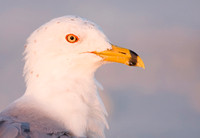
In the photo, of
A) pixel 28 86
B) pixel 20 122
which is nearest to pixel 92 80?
pixel 28 86

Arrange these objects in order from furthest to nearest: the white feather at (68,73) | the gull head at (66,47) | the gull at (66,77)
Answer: the gull head at (66,47) → the white feather at (68,73) → the gull at (66,77)

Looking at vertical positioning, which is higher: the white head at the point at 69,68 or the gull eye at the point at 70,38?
the gull eye at the point at 70,38

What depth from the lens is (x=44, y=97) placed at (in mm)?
8398

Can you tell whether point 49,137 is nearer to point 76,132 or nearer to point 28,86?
point 76,132

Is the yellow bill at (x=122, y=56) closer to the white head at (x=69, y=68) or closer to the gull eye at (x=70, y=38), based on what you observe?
the white head at (x=69, y=68)

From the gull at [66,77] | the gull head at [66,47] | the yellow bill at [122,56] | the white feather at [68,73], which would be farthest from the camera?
the yellow bill at [122,56]

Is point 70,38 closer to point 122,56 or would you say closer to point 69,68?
point 69,68

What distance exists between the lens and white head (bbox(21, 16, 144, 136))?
8.42 m

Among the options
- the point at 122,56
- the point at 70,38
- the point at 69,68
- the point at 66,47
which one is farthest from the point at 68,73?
the point at 122,56

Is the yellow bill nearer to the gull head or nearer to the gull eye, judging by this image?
the gull head

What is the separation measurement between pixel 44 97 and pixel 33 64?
1.97 feet

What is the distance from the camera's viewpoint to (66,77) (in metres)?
8.56

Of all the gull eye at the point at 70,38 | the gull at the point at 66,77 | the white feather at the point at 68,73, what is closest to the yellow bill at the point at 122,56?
the gull at the point at 66,77

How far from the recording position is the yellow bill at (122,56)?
8.95 m
